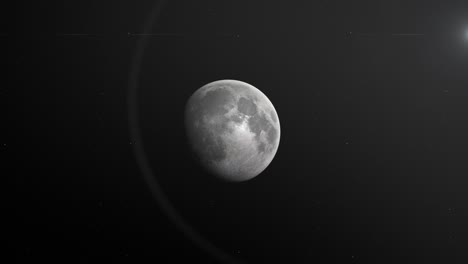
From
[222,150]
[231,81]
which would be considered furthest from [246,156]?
[231,81]

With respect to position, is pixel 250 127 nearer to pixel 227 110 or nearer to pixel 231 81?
pixel 227 110

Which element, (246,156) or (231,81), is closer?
(246,156)

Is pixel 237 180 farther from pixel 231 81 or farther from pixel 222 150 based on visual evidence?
pixel 231 81

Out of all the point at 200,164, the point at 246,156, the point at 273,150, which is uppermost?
the point at 273,150

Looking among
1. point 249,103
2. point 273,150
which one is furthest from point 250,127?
point 273,150

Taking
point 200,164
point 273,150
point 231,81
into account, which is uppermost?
point 231,81

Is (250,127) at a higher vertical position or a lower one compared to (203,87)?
lower
